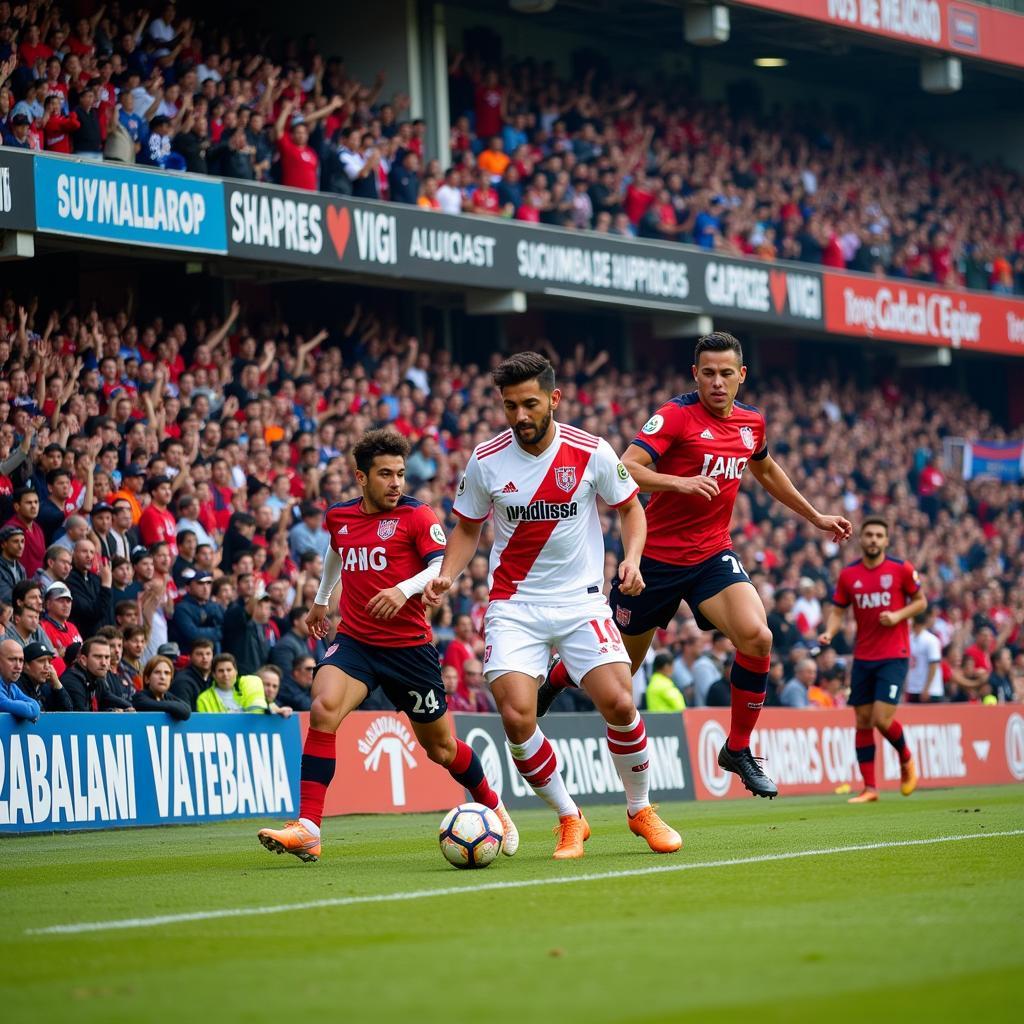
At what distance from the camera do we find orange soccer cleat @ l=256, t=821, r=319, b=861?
369 inches

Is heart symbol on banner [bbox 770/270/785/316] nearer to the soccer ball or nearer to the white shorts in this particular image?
the white shorts

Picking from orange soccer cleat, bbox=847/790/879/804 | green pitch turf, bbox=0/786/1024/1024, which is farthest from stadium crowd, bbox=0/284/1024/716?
green pitch turf, bbox=0/786/1024/1024

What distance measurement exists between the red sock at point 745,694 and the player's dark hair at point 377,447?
246 cm

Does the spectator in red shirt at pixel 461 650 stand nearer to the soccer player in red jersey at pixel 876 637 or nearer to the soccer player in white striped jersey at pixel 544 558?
the soccer player in red jersey at pixel 876 637

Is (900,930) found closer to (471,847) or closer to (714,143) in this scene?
(471,847)

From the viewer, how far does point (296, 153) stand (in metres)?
22.2

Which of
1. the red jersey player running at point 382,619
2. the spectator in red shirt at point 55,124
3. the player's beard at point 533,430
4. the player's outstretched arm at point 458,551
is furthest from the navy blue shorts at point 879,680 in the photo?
the spectator in red shirt at point 55,124

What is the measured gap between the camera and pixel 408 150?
78.9 ft

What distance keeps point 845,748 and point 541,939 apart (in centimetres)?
1649

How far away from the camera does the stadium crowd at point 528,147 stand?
65.2 ft

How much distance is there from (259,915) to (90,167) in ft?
43.6

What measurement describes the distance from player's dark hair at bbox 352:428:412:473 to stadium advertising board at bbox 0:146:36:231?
9.48 metres

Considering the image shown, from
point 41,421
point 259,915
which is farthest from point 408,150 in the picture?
point 259,915

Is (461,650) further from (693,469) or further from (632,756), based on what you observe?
(632,756)
